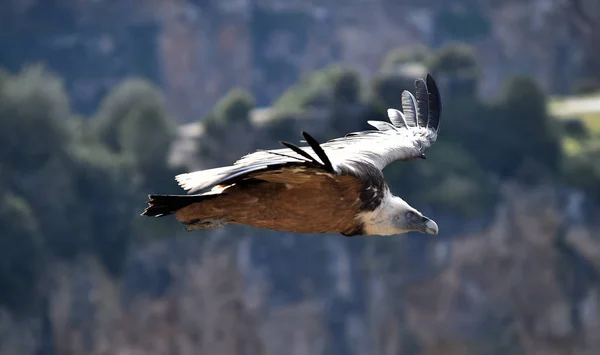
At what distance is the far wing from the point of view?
6203mm

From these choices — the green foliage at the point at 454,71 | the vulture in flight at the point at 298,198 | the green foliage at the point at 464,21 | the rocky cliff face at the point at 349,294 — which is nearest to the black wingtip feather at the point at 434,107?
the vulture in flight at the point at 298,198

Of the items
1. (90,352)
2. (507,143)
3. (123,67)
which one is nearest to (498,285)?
(507,143)

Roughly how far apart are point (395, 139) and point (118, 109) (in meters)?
35.4

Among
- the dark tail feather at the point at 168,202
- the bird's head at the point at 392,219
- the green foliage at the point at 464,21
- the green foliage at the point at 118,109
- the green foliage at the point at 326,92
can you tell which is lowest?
the bird's head at the point at 392,219

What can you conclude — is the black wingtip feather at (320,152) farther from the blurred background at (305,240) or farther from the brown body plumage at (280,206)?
the blurred background at (305,240)

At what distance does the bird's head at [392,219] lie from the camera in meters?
6.32

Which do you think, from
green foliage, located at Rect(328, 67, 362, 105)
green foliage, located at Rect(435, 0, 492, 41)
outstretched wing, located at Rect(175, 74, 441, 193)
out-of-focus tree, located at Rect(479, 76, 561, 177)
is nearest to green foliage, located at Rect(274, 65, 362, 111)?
green foliage, located at Rect(328, 67, 362, 105)

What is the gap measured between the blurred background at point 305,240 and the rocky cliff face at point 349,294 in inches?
2.1

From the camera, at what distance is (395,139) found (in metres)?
7.23

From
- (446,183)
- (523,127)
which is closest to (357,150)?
(446,183)

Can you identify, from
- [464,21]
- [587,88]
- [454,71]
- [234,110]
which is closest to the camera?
[234,110]

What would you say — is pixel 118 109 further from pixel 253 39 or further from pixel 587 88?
pixel 253 39

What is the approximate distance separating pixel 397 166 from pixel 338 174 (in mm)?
35551

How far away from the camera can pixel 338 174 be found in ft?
18.8
